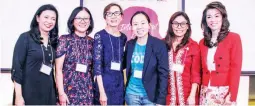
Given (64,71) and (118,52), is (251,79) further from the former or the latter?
(64,71)

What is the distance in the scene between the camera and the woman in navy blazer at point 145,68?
8.41 ft

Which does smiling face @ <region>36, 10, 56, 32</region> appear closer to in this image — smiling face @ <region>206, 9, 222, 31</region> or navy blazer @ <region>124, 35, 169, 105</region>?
navy blazer @ <region>124, 35, 169, 105</region>

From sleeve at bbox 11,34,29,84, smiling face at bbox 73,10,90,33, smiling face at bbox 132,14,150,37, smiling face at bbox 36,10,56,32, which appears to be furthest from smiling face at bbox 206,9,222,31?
sleeve at bbox 11,34,29,84

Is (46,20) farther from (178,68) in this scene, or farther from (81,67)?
(178,68)

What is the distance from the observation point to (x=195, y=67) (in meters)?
2.65

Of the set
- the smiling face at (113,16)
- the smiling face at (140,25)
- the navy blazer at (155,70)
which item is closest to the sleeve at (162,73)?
the navy blazer at (155,70)

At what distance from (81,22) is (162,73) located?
2.92 feet

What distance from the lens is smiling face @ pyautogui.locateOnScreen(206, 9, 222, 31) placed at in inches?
103

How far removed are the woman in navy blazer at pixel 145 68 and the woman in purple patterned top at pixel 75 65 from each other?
39 centimetres

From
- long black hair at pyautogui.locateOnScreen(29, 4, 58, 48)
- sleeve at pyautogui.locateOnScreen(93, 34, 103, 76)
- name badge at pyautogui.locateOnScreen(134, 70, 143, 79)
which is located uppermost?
long black hair at pyautogui.locateOnScreen(29, 4, 58, 48)

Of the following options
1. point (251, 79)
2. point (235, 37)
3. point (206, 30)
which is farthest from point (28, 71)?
point (251, 79)

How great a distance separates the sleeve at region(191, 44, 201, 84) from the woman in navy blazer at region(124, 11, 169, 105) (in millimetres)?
262

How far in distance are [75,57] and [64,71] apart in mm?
170

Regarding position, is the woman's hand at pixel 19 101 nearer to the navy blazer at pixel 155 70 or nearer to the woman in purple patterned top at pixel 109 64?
the woman in purple patterned top at pixel 109 64
